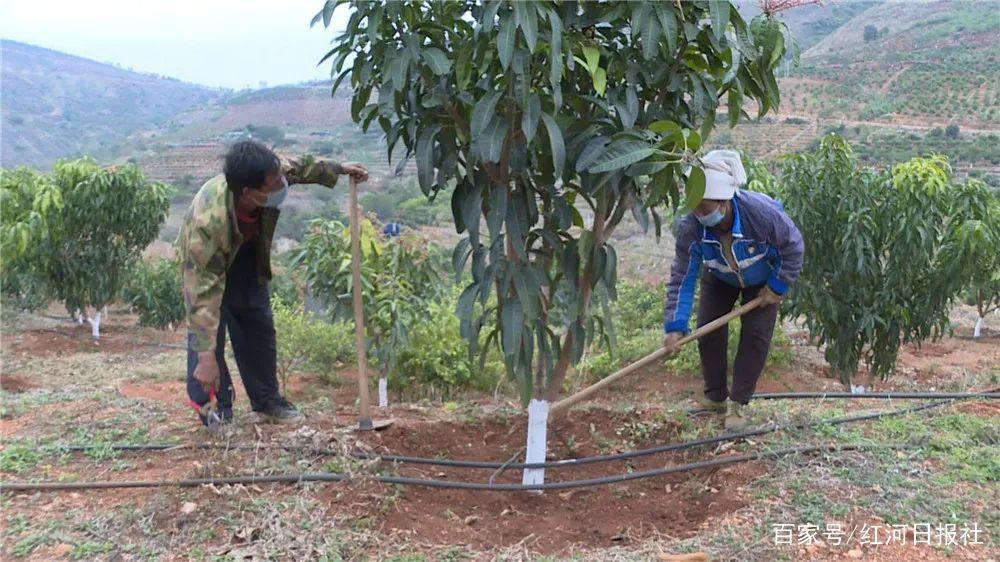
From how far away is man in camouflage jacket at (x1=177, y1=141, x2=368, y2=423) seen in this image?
3.31m

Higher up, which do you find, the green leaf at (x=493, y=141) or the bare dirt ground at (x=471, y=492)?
the green leaf at (x=493, y=141)

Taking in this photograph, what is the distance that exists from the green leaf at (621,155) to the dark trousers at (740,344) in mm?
1298

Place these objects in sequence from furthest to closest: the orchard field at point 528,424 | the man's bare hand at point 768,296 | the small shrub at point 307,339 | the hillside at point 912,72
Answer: the hillside at point 912,72 < the small shrub at point 307,339 < the man's bare hand at point 768,296 < the orchard field at point 528,424

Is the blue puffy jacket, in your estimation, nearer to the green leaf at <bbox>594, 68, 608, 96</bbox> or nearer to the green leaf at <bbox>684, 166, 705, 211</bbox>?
the green leaf at <bbox>684, 166, 705, 211</bbox>

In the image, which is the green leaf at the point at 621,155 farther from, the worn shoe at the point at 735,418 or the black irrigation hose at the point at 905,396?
the black irrigation hose at the point at 905,396

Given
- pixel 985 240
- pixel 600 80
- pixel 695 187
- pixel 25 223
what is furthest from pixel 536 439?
pixel 25 223

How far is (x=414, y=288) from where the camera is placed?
5961mm

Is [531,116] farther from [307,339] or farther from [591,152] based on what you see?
[307,339]

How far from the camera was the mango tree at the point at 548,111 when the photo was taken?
8.86 ft

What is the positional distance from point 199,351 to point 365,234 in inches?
65.1

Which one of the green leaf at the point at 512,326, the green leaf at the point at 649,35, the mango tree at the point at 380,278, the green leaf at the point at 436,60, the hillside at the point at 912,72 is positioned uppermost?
the hillside at the point at 912,72

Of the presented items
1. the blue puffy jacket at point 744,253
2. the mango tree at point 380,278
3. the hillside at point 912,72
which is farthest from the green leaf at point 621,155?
the hillside at point 912,72

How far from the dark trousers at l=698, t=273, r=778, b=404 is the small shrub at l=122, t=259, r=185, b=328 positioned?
11.6 m

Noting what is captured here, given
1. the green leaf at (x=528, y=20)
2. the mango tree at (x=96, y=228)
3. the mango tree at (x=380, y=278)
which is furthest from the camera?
the mango tree at (x=96, y=228)
